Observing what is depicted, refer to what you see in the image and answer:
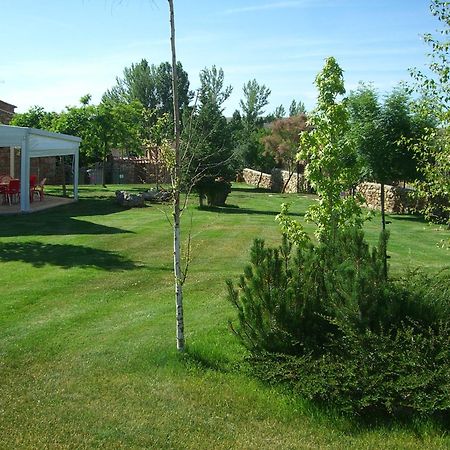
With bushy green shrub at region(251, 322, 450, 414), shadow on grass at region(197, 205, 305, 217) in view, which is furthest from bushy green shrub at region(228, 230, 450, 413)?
shadow on grass at region(197, 205, 305, 217)

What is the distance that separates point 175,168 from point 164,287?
3942mm

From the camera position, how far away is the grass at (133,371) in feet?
15.3

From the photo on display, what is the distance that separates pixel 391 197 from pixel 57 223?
1648cm

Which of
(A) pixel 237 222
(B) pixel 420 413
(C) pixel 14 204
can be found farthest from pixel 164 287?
(C) pixel 14 204

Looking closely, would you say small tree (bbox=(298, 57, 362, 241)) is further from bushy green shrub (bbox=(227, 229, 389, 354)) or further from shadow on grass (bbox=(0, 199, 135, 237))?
shadow on grass (bbox=(0, 199, 135, 237))

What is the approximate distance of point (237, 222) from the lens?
19.7 meters

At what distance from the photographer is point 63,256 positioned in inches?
486

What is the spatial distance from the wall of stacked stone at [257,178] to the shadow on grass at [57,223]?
73.4 feet

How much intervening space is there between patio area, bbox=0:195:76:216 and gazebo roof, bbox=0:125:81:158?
1.85 metres

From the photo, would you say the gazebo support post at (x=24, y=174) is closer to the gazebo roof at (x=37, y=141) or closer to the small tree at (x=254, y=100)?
the gazebo roof at (x=37, y=141)

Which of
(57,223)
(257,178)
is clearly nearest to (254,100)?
(257,178)

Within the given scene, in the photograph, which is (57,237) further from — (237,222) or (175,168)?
(175,168)

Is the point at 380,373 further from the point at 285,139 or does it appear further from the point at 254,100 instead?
the point at 254,100

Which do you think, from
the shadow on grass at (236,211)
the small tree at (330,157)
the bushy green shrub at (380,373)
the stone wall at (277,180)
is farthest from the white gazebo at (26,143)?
the stone wall at (277,180)
